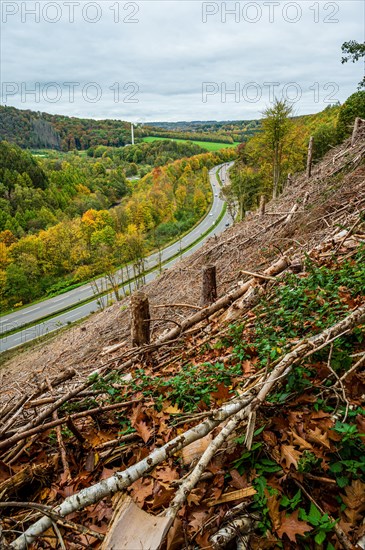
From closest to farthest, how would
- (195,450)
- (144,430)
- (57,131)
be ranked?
(195,450) < (144,430) < (57,131)

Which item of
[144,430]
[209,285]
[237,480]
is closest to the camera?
[237,480]

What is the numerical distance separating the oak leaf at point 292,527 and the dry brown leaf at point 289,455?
0.25 m

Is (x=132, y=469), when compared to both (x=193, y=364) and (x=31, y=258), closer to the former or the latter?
(x=193, y=364)

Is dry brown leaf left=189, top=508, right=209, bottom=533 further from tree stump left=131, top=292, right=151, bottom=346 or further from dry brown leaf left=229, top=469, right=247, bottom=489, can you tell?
tree stump left=131, top=292, right=151, bottom=346

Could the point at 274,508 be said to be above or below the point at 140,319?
below

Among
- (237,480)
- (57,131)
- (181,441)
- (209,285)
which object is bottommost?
(237,480)

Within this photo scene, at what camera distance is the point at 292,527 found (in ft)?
5.36

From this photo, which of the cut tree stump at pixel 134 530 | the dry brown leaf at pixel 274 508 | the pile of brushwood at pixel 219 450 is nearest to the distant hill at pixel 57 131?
the pile of brushwood at pixel 219 450

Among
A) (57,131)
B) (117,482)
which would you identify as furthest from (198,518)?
(57,131)

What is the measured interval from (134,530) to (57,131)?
142 meters

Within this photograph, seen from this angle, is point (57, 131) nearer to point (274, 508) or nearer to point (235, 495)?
point (235, 495)

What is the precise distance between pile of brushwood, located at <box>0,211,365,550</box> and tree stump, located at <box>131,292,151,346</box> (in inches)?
27.7

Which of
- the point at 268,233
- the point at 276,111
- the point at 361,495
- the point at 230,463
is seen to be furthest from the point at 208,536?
the point at 276,111

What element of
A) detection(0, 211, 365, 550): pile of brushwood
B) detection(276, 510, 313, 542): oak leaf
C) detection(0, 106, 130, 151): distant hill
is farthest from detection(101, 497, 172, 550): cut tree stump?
detection(0, 106, 130, 151): distant hill
